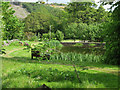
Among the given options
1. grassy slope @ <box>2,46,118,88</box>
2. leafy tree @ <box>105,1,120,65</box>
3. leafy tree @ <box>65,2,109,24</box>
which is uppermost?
leafy tree @ <box>65,2,109,24</box>

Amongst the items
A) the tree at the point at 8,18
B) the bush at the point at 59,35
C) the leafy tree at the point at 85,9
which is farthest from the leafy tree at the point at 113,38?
the tree at the point at 8,18

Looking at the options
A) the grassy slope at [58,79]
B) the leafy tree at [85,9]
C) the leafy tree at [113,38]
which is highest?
the leafy tree at [85,9]

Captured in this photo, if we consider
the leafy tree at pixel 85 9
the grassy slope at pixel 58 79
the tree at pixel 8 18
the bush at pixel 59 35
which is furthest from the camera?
the bush at pixel 59 35

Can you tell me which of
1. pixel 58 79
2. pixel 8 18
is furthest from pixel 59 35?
pixel 58 79

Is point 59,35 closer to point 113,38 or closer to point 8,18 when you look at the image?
point 8,18

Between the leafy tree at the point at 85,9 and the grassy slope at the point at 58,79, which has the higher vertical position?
the leafy tree at the point at 85,9

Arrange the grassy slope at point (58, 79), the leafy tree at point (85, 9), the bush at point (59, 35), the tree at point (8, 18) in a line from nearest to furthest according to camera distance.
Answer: the grassy slope at point (58, 79) → the leafy tree at point (85, 9) → the tree at point (8, 18) → the bush at point (59, 35)

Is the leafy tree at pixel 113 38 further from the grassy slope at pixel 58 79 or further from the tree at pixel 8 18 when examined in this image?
the tree at pixel 8 18

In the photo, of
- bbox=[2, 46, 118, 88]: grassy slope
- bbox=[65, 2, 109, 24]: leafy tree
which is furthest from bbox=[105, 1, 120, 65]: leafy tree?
bbox=[2, 46, 118, 88]: grassy slope

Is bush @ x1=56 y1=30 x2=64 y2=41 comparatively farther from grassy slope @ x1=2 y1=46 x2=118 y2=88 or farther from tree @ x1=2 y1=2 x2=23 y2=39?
grassy slope @ x1=2 y1=46 x2=118 y2=88

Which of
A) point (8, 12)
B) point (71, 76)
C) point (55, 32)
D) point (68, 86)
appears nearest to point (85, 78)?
point (71, 76)

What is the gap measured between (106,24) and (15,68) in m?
2.03

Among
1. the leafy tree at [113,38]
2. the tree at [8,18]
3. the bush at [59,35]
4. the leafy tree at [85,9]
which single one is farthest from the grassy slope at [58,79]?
the bush at [59,35]

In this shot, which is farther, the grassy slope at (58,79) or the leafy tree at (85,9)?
the leafy tree at (85,9)
